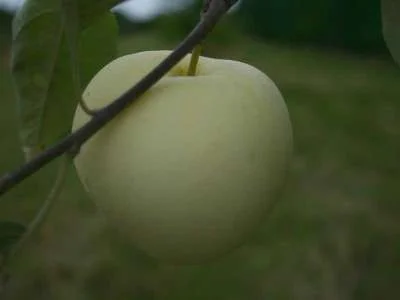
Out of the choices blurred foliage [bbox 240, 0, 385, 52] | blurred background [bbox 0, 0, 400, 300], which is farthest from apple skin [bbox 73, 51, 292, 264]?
blurred foliage [bbox 240, 0, 385, 52]

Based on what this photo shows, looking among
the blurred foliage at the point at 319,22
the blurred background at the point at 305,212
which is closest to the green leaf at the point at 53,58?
the blurred background at the point at 305,212

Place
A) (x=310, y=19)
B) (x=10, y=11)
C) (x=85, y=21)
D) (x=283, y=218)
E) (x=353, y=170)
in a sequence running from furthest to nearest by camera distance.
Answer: (x=10, y=11), (x=310, y=19), (x=353, y=170), (x=283, y=218), (x=85, y=21)

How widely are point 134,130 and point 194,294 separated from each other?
2.02 m

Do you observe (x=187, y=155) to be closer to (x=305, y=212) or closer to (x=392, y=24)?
(x=392, y=24)

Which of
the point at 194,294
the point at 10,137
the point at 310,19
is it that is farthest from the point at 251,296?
the point at 310,19

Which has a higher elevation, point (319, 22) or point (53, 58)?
point (53, 58)

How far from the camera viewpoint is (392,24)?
0.54 meters

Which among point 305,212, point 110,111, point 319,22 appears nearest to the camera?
point 110,111

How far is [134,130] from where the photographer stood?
50 cm

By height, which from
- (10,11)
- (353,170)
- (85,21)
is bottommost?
(10,11)

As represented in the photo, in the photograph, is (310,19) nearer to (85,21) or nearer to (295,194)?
(295,194)

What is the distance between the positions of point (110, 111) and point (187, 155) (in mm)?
45

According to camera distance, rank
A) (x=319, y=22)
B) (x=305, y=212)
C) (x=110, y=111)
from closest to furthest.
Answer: (x=110, y=111) < (x=305, y=212) < (x=319, y=22)

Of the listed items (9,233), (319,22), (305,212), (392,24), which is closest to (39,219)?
(9,233)
